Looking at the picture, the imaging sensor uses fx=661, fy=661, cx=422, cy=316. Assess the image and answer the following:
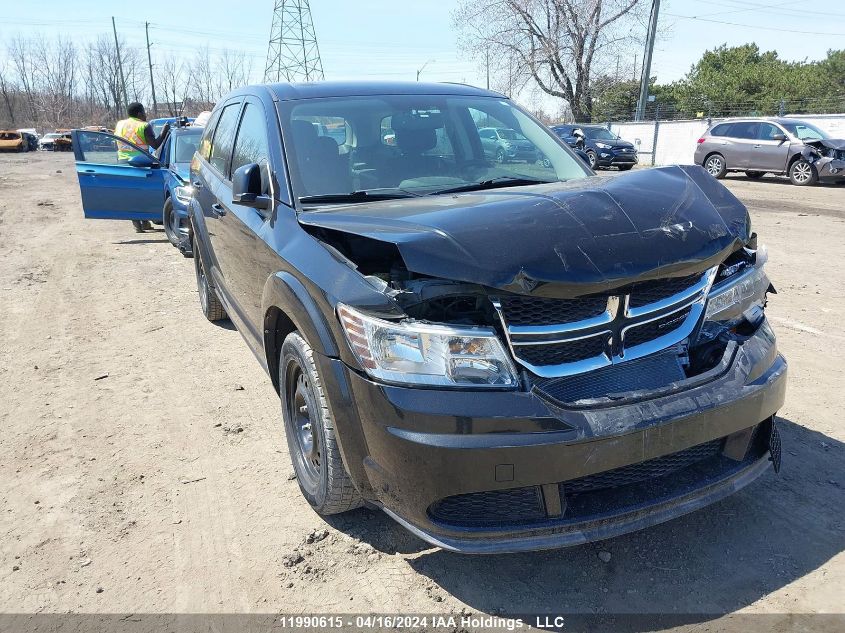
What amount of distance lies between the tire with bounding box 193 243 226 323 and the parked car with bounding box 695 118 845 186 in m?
14.8

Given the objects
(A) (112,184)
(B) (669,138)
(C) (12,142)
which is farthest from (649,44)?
(C) (12,142)

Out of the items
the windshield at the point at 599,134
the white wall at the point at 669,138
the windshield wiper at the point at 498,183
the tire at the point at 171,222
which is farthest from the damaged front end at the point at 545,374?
the white wall at the point at 669,138

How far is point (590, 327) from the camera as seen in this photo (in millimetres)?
2346

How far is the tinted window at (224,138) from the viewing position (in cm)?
444

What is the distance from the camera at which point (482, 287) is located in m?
2.26

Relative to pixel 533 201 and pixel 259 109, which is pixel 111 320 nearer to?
pixel 259 109

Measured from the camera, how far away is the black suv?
2189 mm

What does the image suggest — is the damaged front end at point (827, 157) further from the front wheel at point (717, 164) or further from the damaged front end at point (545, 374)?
the damaged front end at point (545, 374)

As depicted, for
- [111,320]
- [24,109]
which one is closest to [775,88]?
[111,320]

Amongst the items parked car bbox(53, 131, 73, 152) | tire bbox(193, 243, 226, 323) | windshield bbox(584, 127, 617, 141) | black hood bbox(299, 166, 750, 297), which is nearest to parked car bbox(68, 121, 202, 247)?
tire bbox(193, 243, 226, 323)

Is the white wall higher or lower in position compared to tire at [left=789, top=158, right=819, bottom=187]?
higher

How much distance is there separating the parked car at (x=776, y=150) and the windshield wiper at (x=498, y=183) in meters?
15.5

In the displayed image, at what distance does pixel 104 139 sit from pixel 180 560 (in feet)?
29.8

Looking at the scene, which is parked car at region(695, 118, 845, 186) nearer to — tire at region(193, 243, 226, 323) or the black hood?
tire at region(193, 243, 226, 323)
